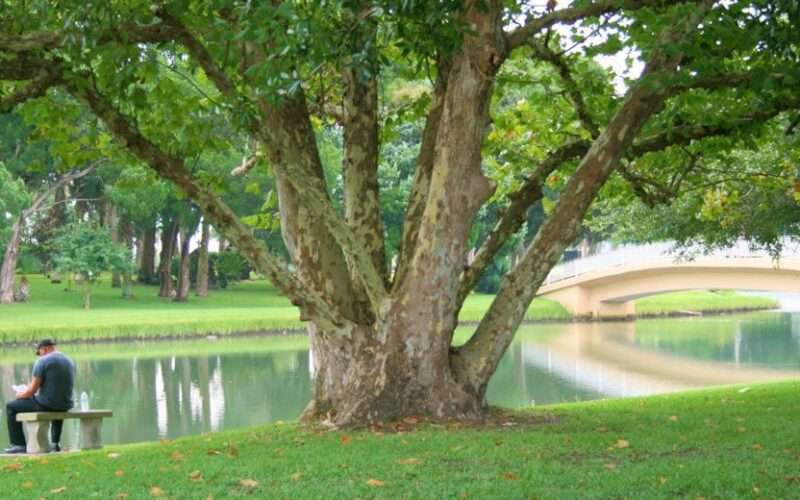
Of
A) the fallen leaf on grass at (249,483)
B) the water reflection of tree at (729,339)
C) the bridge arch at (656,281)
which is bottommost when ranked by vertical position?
the water reflection of tree at (729,339)

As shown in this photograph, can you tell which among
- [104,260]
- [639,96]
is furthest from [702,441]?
[104,260]

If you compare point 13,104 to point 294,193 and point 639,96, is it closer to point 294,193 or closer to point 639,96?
point 294,193

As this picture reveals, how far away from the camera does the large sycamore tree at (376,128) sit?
836cm

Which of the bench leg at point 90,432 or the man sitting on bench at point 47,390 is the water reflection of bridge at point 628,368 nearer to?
the bench leg at point 90,432

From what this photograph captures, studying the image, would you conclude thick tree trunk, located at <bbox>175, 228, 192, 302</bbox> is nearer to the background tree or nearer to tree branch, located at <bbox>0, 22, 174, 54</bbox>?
the background tree

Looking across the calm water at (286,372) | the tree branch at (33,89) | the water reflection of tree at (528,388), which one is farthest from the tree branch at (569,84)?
the water reflection of tree at (528,388)

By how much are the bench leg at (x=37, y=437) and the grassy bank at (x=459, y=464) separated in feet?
5.71

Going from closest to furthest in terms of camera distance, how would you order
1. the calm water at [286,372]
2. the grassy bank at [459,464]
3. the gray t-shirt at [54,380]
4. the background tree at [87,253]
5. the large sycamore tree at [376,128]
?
1. the grassy bank at [459,464]
2. the large sycamore tree at [376,128]
3. the gray t-shirt at [54,380]
4. the calm water at [286,372]
5. the background tree at [87,253]

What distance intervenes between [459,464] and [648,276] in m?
36.4

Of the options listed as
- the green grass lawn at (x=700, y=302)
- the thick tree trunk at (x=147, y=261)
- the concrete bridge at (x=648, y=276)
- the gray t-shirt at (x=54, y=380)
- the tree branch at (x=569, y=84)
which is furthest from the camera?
the thick tree trunk at (x=147, y=261)

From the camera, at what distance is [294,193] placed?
10070 millimetres

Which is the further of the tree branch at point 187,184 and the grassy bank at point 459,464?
the tree branch at point 187,184

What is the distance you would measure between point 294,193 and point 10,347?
24.0m

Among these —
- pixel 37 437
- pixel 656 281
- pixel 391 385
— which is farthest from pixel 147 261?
pixel 391 385
